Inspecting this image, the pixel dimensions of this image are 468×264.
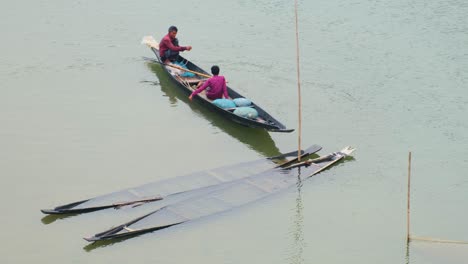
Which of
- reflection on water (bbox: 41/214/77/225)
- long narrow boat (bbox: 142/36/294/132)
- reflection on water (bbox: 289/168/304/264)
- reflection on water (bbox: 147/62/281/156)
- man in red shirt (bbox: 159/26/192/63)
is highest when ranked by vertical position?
man in red shirt (bbox: 159/26/192/63)

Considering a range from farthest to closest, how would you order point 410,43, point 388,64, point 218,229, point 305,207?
1. point 410,43
2. point 388,64
3. point 305,207
4. point 218,229

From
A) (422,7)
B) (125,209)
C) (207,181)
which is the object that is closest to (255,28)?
(422,7)

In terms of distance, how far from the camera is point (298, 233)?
284 inches

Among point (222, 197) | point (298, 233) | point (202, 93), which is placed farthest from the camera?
point (202, 93)

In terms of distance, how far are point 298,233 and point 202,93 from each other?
11.1ft

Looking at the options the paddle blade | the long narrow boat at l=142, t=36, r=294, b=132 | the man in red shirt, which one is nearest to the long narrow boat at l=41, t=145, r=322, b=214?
the long narrow boat at l=142, t=36, r=294, b=132

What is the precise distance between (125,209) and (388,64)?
576cm

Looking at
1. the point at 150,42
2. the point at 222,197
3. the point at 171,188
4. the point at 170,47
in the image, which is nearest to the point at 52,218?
the point at 171,188

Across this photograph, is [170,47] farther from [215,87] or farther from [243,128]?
[243,128]

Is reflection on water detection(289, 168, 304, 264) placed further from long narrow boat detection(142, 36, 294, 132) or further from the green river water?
long narrow boat detection(142, 36, 294, 132)

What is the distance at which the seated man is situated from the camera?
946cm

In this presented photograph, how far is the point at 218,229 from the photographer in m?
7.04

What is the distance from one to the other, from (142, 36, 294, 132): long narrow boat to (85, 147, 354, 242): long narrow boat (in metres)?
0.61

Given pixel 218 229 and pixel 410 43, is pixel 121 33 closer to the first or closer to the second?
pixel 410 43
